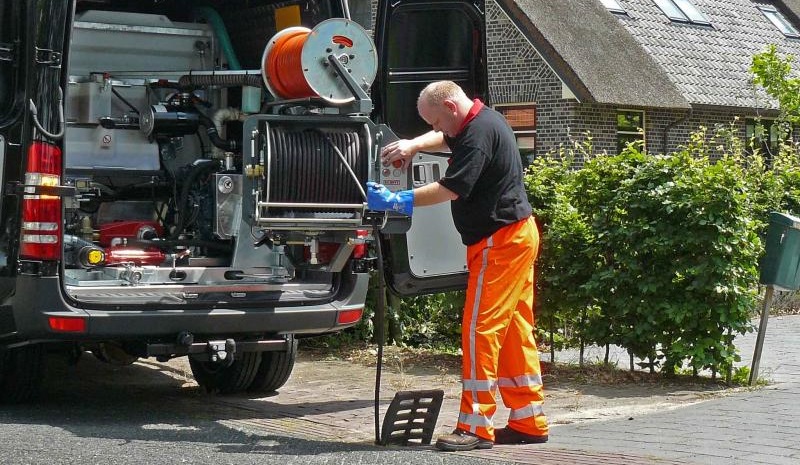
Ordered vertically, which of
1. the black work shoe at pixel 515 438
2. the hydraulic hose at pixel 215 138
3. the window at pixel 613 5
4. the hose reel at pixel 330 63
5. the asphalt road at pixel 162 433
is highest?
the window at pixel 613 5

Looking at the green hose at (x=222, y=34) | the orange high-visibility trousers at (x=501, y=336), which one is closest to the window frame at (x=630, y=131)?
the green hose at (x=222, y=34)

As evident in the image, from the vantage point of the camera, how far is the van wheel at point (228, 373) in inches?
334

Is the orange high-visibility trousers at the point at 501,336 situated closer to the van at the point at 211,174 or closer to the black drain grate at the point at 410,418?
the black drain grate at the point at 410,418

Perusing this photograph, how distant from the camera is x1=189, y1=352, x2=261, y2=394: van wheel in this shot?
27.9 ft

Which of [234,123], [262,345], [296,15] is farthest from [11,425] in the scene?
[296,15]

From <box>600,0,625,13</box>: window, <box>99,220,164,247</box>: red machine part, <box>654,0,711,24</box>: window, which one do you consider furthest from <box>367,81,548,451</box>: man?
<box>654,0,711,24</box>: window

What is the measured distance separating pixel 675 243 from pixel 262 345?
111 inches

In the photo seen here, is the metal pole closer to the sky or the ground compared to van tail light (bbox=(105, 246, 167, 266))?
closer to the ground

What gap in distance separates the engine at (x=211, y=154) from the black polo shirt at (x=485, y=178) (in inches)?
27.1

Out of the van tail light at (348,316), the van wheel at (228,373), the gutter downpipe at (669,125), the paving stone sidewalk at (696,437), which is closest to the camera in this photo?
the paving stone sidewalk at (696,437)

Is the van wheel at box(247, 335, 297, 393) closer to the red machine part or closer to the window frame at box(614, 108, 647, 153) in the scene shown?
the red machine part

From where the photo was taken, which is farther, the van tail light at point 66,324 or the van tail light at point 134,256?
the van tail light at point 134,256

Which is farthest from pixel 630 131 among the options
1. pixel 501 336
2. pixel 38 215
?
pixel 38 215

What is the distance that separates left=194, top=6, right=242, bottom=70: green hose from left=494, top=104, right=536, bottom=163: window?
1523 cm
